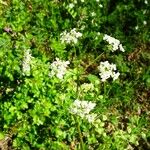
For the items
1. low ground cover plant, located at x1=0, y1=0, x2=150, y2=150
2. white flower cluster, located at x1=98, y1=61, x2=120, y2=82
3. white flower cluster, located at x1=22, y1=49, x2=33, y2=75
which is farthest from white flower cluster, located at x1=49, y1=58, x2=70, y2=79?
white flower cluster, located at x1=98, y1=61, x2=120, y2=82

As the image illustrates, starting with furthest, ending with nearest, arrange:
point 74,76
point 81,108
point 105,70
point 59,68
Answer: point 74,76
point 105,70
point 59,68
point 81,108

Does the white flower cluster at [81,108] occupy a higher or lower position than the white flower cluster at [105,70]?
lower

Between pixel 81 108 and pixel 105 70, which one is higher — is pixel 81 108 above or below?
below

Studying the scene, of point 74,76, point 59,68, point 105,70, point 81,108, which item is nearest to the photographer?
point 81,108

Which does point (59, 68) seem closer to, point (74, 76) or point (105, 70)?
point (105, 70)

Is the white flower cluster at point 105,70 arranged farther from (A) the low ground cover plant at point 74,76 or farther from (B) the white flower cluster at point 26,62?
(B) the white flower cluster at point 26,62

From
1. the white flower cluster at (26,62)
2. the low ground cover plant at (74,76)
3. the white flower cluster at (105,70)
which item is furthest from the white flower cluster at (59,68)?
the white flower cluster at (105,70)

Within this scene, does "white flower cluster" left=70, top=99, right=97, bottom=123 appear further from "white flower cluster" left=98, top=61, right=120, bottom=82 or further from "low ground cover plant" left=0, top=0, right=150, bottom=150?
"white flower cluster" left=98, top=61, right=120, bottom=82

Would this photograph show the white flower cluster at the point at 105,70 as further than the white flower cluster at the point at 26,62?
Yes

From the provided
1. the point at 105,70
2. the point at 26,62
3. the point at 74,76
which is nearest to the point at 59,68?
the point at 26,62

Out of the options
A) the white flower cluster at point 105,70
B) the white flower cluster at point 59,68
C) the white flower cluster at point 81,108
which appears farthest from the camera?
the white flower cluster at point 105,70
